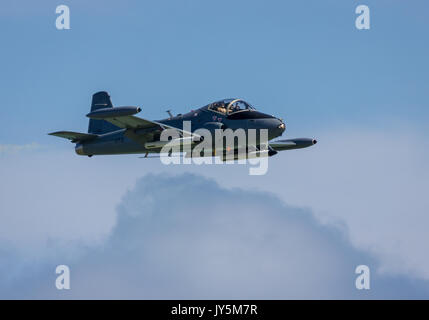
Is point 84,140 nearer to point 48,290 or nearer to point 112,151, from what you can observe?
point 112,151

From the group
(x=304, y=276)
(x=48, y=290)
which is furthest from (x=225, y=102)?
(x=304, y=276)

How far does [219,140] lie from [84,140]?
7.61 meters

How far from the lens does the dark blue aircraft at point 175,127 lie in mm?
32156

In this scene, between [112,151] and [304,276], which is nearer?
[112,151]

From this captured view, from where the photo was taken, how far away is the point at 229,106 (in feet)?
108

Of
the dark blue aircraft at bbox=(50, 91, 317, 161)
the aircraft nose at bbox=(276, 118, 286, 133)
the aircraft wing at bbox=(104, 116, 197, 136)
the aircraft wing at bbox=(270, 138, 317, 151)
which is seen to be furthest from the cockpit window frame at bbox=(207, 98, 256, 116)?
the aircraft wing at bbox=(270, 138, 317, 151)

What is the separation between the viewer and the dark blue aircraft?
105 ft

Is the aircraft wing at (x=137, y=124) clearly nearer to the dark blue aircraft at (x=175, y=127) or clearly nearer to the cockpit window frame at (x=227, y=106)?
the dark blue aircraft at (x=175, y=127)

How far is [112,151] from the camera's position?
35.2 m

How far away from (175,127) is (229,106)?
9.35 feet

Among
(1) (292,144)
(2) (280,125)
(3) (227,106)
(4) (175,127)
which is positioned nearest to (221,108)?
(3) (227,106)
